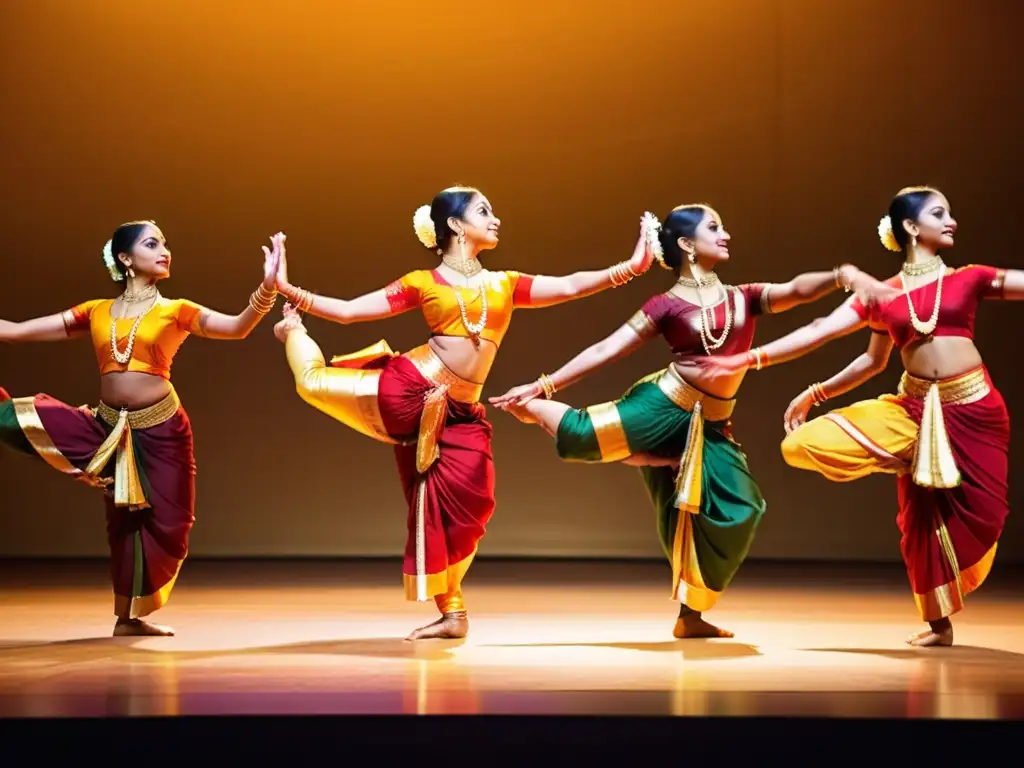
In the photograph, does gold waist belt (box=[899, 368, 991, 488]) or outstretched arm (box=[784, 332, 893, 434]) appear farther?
outstretched arm (box=[784, 332, 893, 434])

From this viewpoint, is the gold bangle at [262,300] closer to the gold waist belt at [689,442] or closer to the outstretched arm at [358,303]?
the outstretched arm at [358,303]

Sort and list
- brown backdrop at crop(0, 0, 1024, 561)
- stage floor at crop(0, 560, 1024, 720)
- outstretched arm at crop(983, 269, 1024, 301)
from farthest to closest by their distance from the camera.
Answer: brown backdrop at crop(0, 0, 1024, 561) → outstretched arm at crop(983, 269, 1024, 301) → stage floor at crop(0, 560, 1024, 720)

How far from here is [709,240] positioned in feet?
13.4

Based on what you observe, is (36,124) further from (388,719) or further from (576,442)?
(388,719)

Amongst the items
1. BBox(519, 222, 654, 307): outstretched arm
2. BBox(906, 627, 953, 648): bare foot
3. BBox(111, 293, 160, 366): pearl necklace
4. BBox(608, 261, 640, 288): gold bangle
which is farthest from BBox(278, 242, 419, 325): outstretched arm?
BBox(906, 627, 953, 648): bare foot

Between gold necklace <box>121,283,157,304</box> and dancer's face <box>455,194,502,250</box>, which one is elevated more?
dancer's face <box>455,194,502,250</box>

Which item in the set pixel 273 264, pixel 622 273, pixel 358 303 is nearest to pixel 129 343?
pixel 273 264

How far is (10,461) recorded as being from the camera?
21.8 ft

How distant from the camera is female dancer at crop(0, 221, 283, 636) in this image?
4215mm

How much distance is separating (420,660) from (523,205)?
10.0ft

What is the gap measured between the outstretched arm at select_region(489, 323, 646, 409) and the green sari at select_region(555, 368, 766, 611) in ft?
0.35

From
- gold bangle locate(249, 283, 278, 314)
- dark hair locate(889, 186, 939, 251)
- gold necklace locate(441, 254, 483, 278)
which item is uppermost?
dark hair locate(889, 186, 939, 251)

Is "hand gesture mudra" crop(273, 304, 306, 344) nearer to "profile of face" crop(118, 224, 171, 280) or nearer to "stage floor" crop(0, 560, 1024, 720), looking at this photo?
"profile of face" crop(118, 224, 171, 280)

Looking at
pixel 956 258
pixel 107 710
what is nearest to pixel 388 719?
pixel 107 710
